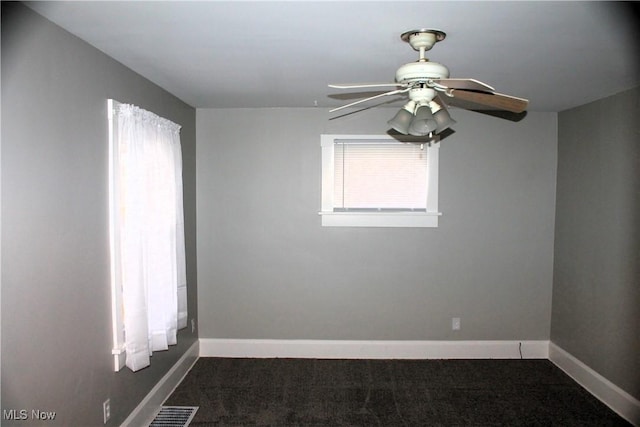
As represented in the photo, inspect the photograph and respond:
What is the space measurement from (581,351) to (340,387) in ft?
6.89

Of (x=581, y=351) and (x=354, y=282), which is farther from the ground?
(x=354, y=282)

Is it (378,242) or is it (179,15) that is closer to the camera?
(179,15)

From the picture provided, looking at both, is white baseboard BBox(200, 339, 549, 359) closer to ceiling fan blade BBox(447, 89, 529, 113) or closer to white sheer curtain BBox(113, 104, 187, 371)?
white sheer curtain BBox(113, 104, 187, 371)

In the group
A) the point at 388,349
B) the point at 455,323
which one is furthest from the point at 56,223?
the point at 455,323

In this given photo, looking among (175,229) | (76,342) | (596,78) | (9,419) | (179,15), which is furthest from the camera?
(175,229)

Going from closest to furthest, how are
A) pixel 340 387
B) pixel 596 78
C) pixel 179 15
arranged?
pixel 179 15 → pixel 596 78 → pixel 340 387

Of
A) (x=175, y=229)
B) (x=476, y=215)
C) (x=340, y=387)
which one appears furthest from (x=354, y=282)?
(x=175, y=229)

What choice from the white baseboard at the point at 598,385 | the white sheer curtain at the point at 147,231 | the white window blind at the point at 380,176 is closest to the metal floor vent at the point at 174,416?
the white sheer curtain at the point at 147,231

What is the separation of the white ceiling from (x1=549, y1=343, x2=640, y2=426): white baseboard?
2.25 metres

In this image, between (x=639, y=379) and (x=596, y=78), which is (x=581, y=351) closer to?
(x=639, y=379)

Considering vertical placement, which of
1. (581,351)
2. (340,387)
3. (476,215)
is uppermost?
(476,215)

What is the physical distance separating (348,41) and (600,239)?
2695 mm

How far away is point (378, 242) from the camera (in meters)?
4.29

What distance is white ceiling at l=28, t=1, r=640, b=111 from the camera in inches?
73.9
